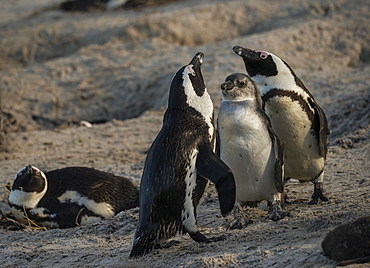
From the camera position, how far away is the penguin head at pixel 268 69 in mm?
5207

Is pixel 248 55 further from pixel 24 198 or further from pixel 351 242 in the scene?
pixel 24 198

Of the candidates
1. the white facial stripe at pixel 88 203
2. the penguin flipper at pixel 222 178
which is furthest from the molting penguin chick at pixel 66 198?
the penguin flipper at pixel 222 178

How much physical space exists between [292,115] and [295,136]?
165 mm

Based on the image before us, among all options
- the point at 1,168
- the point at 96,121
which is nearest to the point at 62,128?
the point at 96,121

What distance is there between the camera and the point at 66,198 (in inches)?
247

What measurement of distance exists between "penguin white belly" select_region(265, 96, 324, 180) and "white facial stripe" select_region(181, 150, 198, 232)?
3.47ft

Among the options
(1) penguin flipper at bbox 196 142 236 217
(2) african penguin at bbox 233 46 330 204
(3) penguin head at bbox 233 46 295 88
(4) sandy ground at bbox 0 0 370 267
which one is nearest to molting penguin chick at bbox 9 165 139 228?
(4) sandy ground at bbox 0 0 370 267

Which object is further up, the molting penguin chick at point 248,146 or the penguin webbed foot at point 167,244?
the molting penguin chick at point 248,146

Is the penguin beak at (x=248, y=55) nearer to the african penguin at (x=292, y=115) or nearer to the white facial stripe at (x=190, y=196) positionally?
the african penguin at (x=292, y=115)

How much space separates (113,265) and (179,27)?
29.5ft

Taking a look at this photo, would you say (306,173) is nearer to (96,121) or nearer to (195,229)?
(195,229)

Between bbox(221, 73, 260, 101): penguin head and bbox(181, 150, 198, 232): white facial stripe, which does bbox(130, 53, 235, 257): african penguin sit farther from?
bbox(221, 73, 260, 101): penguin head

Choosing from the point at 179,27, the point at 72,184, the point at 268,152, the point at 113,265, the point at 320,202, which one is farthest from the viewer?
the point at 179,27

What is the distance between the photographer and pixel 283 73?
5.26 metres
